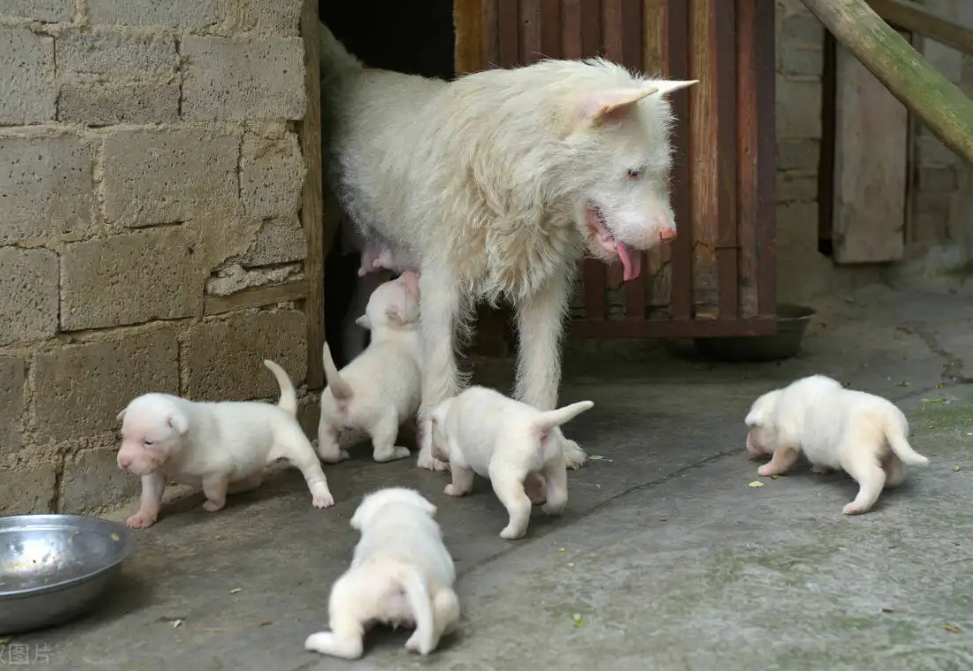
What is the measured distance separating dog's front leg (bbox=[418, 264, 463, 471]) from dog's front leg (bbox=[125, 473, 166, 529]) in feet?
3.73

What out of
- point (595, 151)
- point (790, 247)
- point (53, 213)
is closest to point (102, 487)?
point (53, 213)

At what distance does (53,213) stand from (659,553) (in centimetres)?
243

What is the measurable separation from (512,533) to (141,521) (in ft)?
4.45

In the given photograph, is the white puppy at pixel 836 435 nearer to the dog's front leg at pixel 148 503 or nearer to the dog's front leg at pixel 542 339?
the dog's front leg at pixel 542 339

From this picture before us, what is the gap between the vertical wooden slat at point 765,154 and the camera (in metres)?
5.70

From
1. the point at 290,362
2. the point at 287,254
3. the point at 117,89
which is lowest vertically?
the point at 290,362

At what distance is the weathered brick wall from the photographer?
12.9ft

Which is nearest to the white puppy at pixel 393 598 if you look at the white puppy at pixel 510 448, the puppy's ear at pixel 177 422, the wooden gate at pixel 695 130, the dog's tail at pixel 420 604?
the dog's tail at pixel 420 604

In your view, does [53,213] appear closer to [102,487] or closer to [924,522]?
[102,487]

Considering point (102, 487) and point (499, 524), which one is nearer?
point (499, 524)

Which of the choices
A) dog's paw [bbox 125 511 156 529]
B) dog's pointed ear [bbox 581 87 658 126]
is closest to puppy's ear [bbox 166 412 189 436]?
dog's paw [bbox 125 511 156 529]

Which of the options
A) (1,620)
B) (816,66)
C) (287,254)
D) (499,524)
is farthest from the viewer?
(816,66)

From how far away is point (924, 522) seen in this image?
371cm

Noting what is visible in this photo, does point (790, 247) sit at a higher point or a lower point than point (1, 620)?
higher
